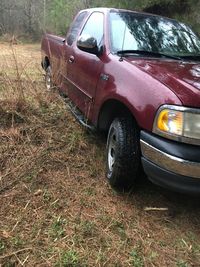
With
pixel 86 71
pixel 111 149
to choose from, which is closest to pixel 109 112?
pixel 111 149

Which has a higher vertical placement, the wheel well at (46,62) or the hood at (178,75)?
the hood at (178,75)

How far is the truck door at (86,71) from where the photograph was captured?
445cm

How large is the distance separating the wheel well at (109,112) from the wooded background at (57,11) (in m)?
3.51

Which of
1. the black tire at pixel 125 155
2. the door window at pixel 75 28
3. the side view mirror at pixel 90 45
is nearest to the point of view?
the black tire at pixel 125 155

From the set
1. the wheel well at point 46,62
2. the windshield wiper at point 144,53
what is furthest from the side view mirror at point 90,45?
the wheel well at point 46,62

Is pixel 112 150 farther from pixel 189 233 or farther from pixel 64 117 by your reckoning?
pixel 64 117

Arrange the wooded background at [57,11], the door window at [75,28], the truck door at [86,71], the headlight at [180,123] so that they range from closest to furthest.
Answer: the headlight at [180,123] < the truck door at [86,71] < the door window at [75,28] < the wooded background at [57,11]

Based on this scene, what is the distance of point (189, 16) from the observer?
9.48m

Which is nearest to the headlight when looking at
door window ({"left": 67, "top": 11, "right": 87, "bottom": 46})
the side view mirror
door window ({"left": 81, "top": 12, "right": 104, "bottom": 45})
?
the side view mirror

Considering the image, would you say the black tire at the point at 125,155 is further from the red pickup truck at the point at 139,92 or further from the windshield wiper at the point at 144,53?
the windshield wiper at the point at 144,53

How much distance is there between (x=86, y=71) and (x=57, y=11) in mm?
13465

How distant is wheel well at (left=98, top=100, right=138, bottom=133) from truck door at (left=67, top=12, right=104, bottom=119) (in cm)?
26

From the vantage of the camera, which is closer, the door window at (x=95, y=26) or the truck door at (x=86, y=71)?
the truck door at (x=86, y=71)

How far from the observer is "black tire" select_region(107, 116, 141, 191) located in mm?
3580
